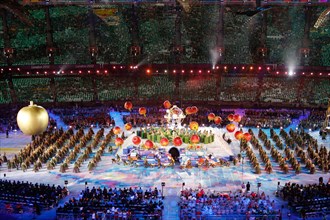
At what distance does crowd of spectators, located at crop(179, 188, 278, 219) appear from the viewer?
20125 mm

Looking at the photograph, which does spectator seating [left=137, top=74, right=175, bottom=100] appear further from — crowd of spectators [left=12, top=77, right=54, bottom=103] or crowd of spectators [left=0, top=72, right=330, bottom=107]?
crowd of spectators [left=12, top=77, right=54, bottom=103]

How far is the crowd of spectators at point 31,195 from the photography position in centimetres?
2106

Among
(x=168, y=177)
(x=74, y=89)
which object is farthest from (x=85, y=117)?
(x=168, y=177)

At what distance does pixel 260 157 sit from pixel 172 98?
1400 centimetres

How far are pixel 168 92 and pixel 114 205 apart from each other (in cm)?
2172

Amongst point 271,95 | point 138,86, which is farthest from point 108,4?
point 271,95

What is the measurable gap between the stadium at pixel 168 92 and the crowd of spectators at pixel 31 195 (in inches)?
93.0

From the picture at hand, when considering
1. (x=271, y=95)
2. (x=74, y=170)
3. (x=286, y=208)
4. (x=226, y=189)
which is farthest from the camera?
(x=271, y=95)

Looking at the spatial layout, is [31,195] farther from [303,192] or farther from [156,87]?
[156,87]

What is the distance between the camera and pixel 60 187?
22.8m

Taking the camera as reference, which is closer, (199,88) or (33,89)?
(33,89)

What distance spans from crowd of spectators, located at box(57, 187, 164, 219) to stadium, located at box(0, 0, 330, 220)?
255 centimetres

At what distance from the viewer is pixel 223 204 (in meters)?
20.7

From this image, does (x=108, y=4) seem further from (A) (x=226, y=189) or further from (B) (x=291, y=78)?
(A) (x=226, y=189)
